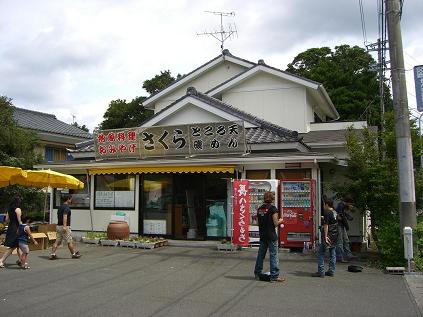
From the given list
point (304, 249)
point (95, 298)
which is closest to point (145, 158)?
point (304, 249)

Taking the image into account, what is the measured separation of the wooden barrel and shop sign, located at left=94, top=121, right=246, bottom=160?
2708mm

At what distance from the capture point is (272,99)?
821 inches

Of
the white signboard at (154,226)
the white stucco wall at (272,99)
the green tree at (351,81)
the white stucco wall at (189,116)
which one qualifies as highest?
the green tree at (351,81)

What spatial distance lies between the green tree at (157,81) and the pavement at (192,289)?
87.4ft

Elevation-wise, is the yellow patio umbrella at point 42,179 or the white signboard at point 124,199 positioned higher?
the yellow patio umbrella at point 42,179

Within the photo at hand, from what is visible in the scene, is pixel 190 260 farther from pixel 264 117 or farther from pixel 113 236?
pixel 264 117

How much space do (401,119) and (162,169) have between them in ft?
26.7

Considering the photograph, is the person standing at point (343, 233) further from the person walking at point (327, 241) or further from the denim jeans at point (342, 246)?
the person walking at point (327, 241)

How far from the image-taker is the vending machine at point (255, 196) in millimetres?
13734

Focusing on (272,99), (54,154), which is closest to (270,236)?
(272,99)

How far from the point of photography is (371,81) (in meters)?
35.0

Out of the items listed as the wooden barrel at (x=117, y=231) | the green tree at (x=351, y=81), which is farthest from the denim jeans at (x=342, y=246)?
the green tree at (x=351, y=81)

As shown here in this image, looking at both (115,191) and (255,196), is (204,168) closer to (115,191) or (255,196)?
(255,196)

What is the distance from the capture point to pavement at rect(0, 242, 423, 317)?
280 inches
